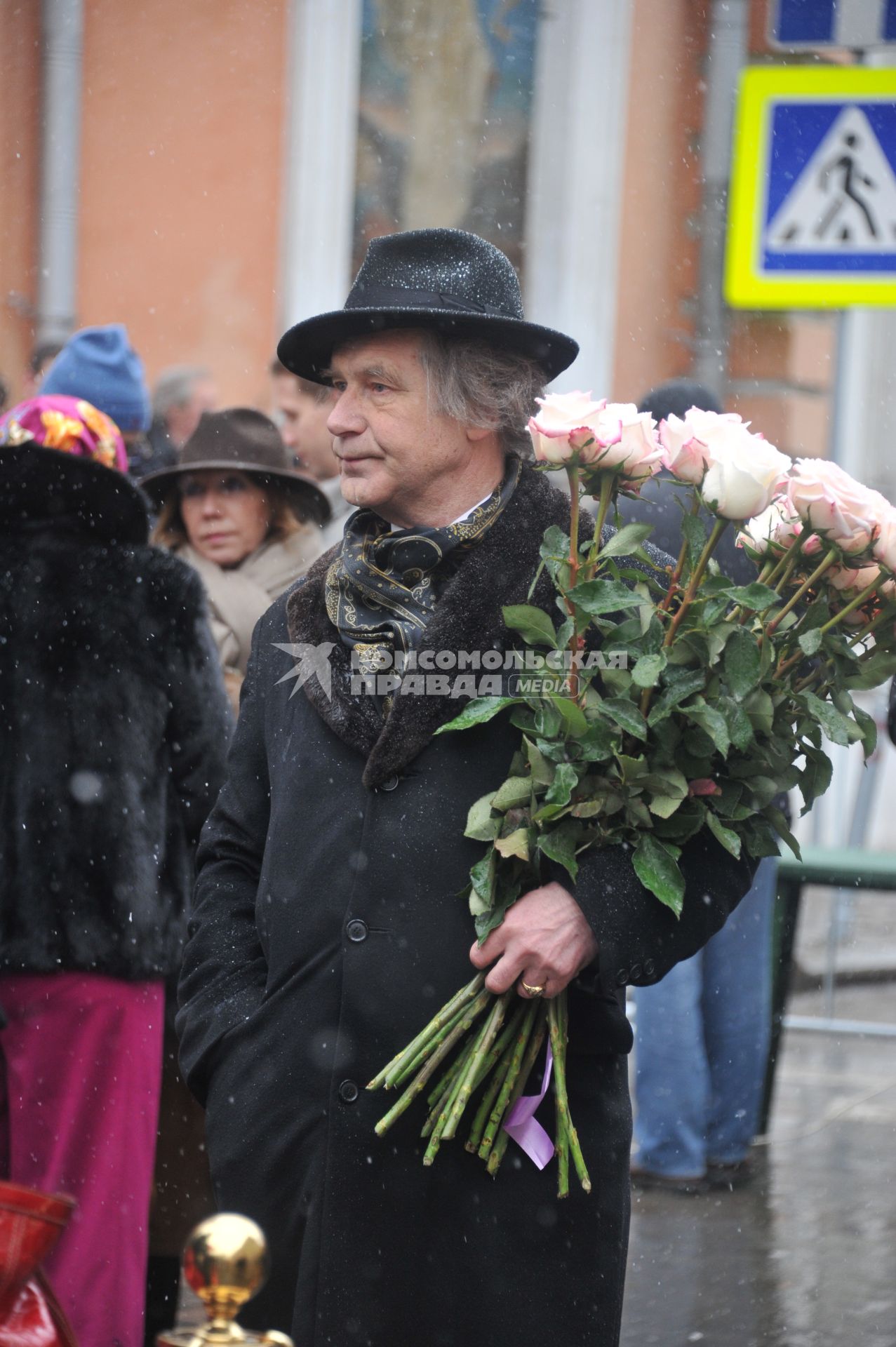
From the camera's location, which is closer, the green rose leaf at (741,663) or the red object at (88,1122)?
the green rose leaf at (741,663)

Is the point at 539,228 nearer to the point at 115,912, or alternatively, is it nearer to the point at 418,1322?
the point at 115,912

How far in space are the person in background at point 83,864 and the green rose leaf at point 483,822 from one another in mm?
1382

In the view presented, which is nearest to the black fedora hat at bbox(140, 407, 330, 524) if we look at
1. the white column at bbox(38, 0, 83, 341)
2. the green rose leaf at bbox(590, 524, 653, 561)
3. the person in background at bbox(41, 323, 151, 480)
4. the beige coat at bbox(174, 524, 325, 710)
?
the beige coat at bbox(174, 524, 325, 710)

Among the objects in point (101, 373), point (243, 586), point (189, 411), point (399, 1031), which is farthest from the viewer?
point (189, 411)

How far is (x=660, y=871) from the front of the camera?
260cm

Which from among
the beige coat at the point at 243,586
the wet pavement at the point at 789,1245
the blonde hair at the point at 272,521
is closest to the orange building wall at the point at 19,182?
the blonde hair at the point at 272,521

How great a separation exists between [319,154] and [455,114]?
3.37 feet

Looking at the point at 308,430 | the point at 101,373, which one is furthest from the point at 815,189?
the point at 101,373

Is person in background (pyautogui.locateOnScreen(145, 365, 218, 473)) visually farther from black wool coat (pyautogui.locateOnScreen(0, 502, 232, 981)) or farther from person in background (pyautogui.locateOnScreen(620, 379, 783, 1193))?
black wool coat (pyautogui.locateOnScreen(0, 502, 232, 981))

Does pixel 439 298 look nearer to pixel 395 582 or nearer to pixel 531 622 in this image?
pixel 395 582

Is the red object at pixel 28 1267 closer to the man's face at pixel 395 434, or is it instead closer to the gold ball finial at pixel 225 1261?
the gold ball finial at pixel 225 1261

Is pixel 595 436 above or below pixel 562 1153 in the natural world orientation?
above

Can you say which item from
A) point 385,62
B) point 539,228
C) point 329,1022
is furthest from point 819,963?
point 329,1022

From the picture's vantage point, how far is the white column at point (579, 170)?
12.0 metres
